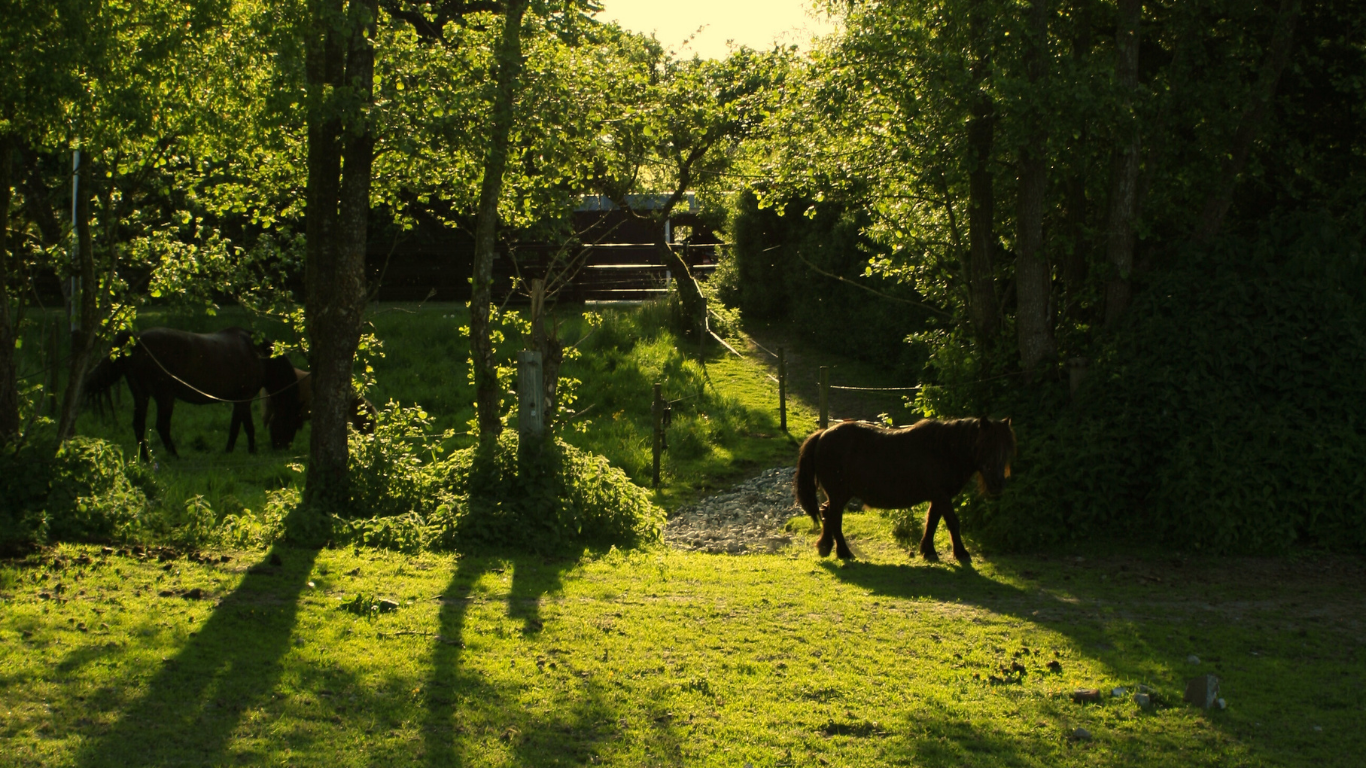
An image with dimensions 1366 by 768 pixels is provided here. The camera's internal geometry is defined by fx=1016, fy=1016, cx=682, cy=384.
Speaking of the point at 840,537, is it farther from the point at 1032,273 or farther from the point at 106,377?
the point at 106,377

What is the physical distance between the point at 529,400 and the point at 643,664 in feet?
14.4

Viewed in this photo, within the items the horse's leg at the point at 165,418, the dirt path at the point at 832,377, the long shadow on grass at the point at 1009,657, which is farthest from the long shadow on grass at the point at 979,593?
the horse's leg at the point at 165,418

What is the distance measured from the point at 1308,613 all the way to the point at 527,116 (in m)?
Answer: 7.89

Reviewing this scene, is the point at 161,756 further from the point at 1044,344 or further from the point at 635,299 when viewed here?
the point at 635,299

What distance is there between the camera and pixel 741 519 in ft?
41.4

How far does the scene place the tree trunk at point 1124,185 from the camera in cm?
1038

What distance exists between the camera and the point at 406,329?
21.3 m

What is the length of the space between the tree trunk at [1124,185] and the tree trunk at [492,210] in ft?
20.1

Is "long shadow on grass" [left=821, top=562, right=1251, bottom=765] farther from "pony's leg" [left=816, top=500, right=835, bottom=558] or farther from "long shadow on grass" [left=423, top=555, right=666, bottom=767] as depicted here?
"long shadow on grass" [left=423, top=555, right=666, bottom=767]

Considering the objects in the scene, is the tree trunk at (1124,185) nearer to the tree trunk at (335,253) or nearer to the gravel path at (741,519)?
the gravel path at (741,519)

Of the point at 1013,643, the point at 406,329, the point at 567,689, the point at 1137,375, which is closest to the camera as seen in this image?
the point at 567,689

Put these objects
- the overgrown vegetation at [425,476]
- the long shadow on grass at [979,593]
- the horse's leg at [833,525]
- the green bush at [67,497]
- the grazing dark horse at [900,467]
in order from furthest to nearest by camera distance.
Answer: the horse's leg at [833,525] → the grazing dark horse at [900,467] → the overgrown vegetation at [425,476] → the green bush at [67,497] → the long shadow on grass at [979,593]

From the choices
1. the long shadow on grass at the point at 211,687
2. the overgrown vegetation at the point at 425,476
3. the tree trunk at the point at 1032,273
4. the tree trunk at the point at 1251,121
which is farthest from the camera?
the tree trunk at the point at 1032,273

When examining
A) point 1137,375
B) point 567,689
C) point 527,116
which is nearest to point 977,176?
point 1137,375
